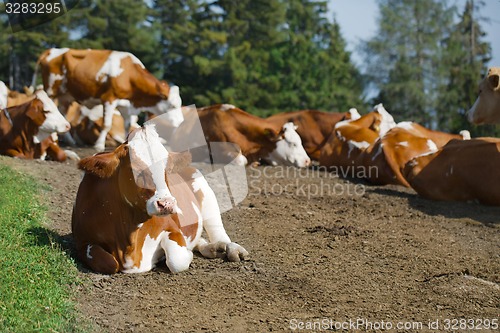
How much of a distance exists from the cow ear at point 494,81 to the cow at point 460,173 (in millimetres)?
952

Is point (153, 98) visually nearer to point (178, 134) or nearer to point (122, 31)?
point (178, 134)

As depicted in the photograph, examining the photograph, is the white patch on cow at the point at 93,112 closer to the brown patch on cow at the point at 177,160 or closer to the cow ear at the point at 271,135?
the cow ear at the point at 271,135

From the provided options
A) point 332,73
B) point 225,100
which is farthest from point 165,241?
point 332,73

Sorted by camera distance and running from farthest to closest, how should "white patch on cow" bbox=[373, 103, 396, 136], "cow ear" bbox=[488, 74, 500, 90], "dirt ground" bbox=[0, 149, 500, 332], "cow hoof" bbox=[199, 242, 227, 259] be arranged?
1. "white patch on cow" bbox=[373, 103, 396, 136]
2. "cow ear" bbox=[488, 74, 500, 90]
3. "cow hoof" bbox=[199, 242, 227, 259]
4. "dirt ground" bbox=[0, 149, 500, 332]

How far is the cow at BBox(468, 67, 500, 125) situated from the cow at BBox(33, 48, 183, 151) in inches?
249

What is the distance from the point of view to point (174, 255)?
588cm

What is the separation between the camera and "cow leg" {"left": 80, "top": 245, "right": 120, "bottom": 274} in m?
5.71

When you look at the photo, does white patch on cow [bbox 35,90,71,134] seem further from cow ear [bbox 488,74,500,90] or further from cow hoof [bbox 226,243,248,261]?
cow ear [bbox 488,74,500,90]

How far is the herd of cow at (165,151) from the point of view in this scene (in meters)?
5.68

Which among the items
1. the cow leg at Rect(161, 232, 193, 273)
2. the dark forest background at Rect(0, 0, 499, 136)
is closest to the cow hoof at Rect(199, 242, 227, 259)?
the cow leg at Rect(161, 232, 193, 273)

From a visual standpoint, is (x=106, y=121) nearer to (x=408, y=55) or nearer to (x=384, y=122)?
(x=384, y=122)

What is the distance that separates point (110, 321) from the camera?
4934 mm

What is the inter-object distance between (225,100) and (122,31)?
8262mm

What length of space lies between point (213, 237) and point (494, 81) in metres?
6.60
